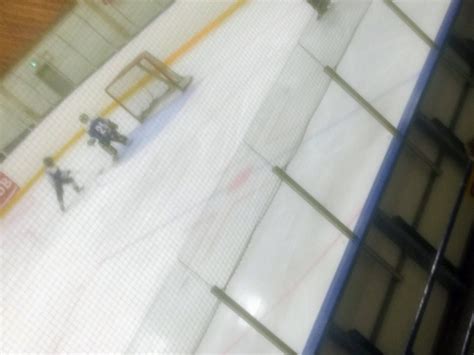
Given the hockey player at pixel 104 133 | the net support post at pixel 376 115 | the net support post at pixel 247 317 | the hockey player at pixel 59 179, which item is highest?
the net support post at pixel 376 115

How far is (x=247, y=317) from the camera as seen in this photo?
380 centimetres

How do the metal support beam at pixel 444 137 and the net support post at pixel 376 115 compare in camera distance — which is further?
the metal support beam at pixel 444 137

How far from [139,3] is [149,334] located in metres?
6.05

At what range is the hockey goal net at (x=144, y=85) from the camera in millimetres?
6922

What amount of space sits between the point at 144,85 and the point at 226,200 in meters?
3.25

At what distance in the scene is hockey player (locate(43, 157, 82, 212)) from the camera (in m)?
6.65

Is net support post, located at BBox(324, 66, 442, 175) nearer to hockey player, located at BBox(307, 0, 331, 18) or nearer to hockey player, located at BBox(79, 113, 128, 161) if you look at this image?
hockey player, located at BBox(307, 0, 331, 18)

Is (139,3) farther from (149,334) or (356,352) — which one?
(356,352)

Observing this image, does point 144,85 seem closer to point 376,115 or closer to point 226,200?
point 226,200

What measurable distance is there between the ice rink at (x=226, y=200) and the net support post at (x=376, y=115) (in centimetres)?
5

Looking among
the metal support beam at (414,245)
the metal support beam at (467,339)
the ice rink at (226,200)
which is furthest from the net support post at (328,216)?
the metal support beam at (467,339)

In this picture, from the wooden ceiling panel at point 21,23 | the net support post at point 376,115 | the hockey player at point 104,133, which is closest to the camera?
the net support post at point 376,115

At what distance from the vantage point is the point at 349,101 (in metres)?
4.84

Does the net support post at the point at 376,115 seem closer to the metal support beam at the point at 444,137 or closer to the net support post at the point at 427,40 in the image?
the metal support beam at the point at 444,137
